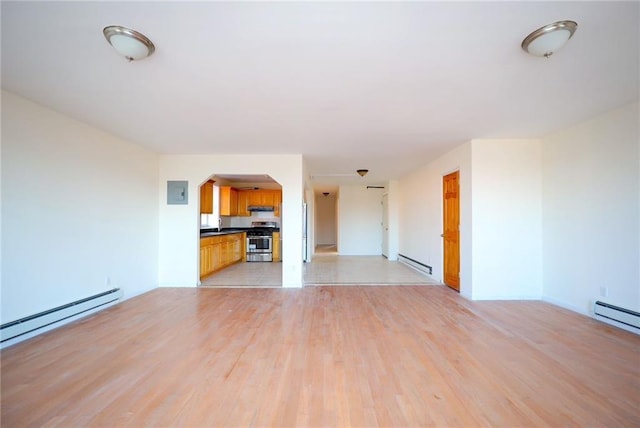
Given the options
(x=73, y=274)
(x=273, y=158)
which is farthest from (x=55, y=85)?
(x=273, y=158)

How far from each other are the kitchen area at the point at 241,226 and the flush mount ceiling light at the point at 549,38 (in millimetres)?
5302

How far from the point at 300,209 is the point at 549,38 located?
12.9ft

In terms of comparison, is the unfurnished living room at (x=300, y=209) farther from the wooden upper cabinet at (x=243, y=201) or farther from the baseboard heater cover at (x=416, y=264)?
the wooden upper cabinet at (x=243, y=201)

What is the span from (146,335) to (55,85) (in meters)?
2.57

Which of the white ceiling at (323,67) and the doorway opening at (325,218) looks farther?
the doorway opening at (325,218)

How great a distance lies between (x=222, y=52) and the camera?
6.48 ft

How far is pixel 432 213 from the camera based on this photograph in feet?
19.2

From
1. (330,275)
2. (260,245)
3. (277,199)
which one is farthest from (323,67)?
(277,199)

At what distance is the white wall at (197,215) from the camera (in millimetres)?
5078

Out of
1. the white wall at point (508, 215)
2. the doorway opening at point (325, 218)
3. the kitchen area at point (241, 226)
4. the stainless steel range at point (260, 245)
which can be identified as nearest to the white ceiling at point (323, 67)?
the white wall at point (508, 215)

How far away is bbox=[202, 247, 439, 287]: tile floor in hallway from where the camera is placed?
540 cm

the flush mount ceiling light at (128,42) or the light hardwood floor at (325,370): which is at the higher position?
the flush mount ceiling light at (128,42)

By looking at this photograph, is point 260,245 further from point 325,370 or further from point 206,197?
point 325,370

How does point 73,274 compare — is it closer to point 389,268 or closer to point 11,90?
point 11,90
